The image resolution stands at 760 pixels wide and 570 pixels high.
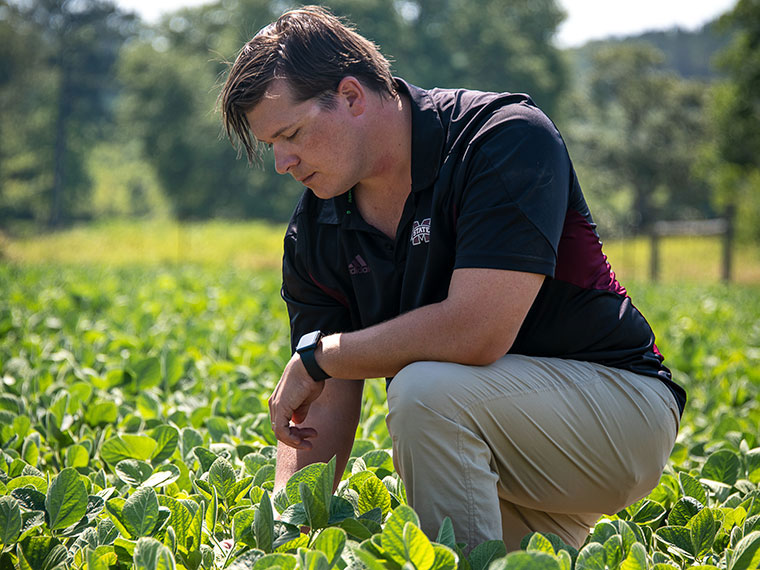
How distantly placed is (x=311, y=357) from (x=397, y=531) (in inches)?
20.3

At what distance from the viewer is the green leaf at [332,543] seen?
1433 millimetres

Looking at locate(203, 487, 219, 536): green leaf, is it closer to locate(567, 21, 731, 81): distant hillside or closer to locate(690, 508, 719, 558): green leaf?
locate(690, 508, 719, 558): green leaf

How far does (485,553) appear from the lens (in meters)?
1.54

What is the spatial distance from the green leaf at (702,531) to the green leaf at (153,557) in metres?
1.14

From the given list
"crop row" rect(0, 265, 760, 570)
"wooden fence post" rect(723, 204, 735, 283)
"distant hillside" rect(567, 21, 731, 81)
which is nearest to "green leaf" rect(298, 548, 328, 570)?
"crop row" rect(0, 265, 760, 570)

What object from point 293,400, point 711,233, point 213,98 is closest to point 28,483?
point 293,400

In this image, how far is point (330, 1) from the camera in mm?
35312

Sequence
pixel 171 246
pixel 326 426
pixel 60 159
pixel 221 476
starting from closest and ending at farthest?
pixel 221 476
pixel 326 426
pixel 171 246
pixel 60 159

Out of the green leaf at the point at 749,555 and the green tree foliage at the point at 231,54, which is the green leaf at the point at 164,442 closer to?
the green leaf at the point at 749,555

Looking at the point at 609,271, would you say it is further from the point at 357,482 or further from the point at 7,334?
the point at 7,334

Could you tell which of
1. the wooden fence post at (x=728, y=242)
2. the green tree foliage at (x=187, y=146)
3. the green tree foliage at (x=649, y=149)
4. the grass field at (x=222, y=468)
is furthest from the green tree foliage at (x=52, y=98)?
the grass field at (x=222, y=468)

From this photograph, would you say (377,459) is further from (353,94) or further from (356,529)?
(353,94)

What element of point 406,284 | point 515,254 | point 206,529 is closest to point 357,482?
point 206,529

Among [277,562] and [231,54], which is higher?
[231,54]
